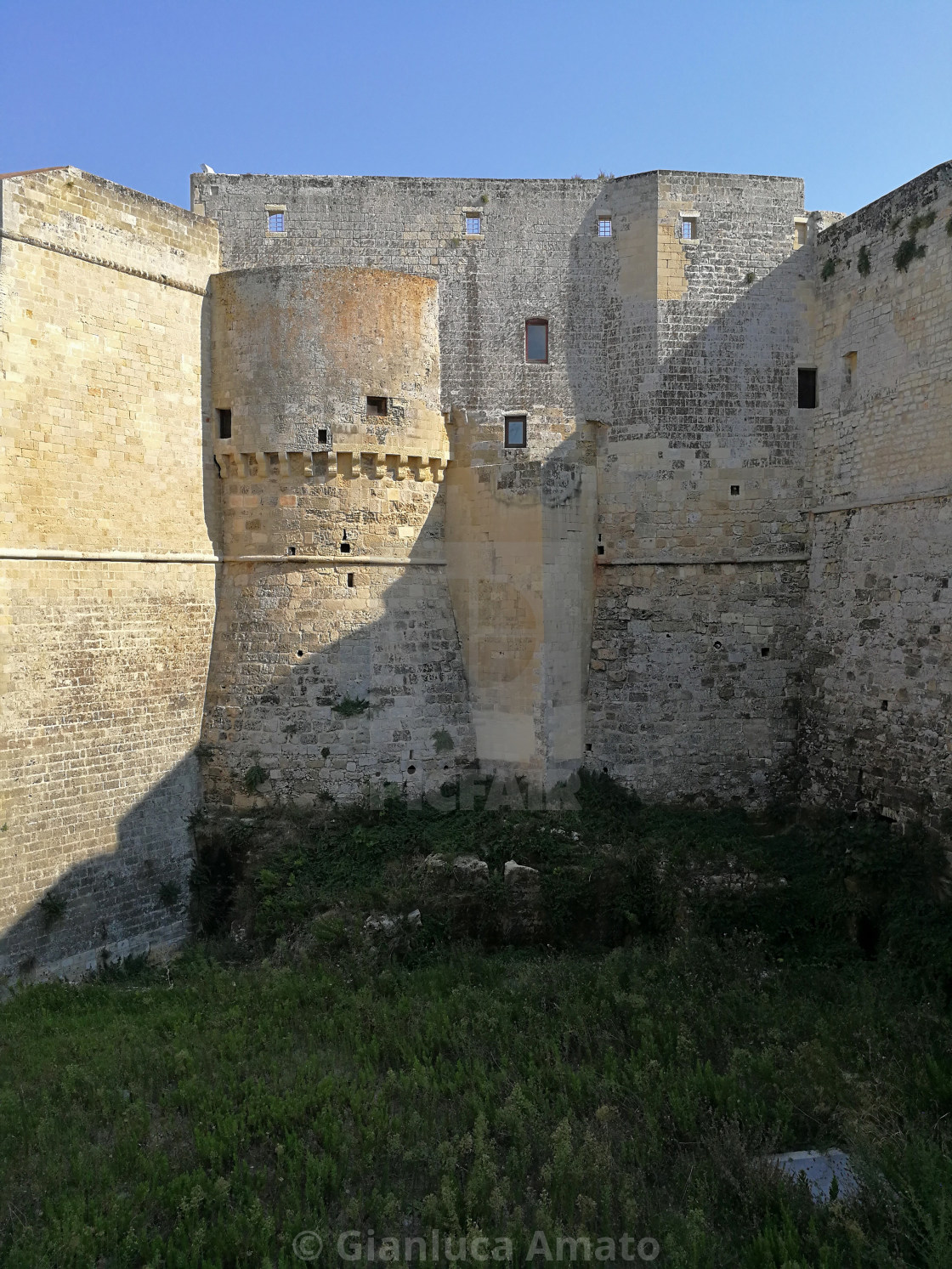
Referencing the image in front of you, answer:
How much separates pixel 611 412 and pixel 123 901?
31.0ft

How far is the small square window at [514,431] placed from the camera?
508 inches

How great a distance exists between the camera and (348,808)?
12.2 metres

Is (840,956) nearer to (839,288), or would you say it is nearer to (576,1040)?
(576,1040)

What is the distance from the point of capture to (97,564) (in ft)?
36.7

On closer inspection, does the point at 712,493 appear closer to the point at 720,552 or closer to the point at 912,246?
the point at 720,552

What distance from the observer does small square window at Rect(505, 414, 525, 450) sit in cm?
1291

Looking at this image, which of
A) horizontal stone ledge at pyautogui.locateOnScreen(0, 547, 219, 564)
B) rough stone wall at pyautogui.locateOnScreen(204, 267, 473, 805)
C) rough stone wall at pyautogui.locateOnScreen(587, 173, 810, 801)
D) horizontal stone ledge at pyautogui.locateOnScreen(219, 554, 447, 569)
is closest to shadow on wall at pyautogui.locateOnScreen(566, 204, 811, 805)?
rough stone wall at pyautogui.locateOnScreen(587, 173, 810, 801)

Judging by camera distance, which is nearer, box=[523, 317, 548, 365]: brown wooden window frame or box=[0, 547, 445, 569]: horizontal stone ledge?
box=[0, 547, 445, 569]: horizontal stone ledge

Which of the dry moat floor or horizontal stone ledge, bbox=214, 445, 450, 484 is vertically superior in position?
horizontal stone ledge, bbox=214, 445, 450, 484

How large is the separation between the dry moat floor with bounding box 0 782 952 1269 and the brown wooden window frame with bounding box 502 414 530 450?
5214 mm

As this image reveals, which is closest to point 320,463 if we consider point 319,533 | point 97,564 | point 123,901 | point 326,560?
point 319,533

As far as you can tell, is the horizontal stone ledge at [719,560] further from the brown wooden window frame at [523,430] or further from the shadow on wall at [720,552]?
the brown wooden window frame at [523,430]

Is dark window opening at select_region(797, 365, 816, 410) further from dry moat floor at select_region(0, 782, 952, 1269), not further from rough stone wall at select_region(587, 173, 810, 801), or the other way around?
dry moat floor at select_region(0, 782, 952, 1269)

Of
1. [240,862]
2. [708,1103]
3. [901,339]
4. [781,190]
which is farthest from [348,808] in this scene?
[781,190]
